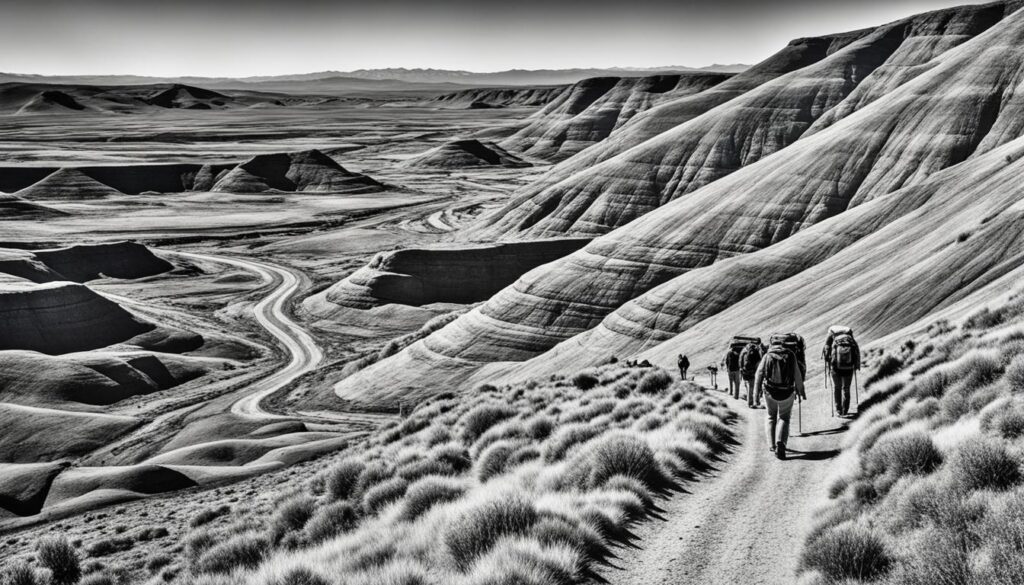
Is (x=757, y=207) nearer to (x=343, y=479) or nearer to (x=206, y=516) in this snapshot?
(x=206, y=516)

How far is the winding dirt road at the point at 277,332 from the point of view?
51.0 m

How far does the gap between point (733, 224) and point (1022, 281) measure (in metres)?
32.9

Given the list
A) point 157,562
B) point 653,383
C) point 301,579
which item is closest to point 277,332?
point 653,383

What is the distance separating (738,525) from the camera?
8.62 meters

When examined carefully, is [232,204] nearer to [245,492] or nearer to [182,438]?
[182,438]

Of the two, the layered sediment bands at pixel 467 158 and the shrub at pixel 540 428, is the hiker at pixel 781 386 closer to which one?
the shrub at pixel 540 428

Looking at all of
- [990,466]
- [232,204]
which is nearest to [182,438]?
[990,466]

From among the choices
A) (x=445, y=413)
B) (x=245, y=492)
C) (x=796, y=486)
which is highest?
(x=796, y=486)

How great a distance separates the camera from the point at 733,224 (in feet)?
183

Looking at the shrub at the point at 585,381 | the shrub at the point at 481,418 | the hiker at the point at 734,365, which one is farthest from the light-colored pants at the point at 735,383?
the shrub at the point at 481,418

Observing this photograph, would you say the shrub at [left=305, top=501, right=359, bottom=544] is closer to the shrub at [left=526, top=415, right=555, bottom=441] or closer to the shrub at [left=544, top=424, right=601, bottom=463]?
the shrub at [left=544, top=424, right=601, bottom=463]

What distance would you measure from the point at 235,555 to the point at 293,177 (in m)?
160

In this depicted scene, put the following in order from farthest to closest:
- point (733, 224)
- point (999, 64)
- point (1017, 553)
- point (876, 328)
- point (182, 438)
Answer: point (999, 64) → point (733, 224) → point (182, 438) → point (876, 328) → point (1017, 553)

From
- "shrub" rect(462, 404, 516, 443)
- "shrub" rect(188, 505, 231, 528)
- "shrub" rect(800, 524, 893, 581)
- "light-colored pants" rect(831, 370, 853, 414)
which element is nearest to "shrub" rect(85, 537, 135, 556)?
"shrub" rect(188, 505, 231, 528)
